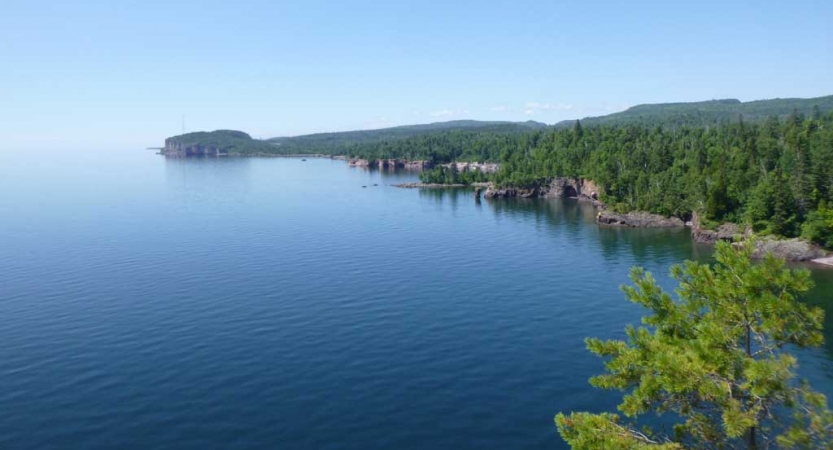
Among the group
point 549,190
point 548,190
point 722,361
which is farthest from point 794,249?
point 548,190

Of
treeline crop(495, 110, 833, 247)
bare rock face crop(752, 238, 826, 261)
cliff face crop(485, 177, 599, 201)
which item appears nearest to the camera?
bare rock face crop(752, 238, 826, 261)

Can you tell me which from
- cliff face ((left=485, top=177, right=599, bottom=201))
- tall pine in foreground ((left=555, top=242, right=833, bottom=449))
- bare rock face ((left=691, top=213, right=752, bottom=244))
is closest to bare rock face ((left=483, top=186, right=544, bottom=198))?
cliff face ((left=485, top=177, right=599, bottom=201))

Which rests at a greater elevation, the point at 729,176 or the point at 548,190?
the point at 729,176

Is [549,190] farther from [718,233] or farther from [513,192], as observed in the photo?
[718,233]

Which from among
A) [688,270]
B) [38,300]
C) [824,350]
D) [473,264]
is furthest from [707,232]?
[38,300]

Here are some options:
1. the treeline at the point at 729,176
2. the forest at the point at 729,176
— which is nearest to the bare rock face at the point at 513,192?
the forest at the point at 729,176

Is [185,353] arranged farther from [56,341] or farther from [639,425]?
[639,425]

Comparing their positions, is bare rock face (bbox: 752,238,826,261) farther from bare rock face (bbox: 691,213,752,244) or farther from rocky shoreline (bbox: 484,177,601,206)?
rocky shoreline (bbox: 484,177,601,206)
